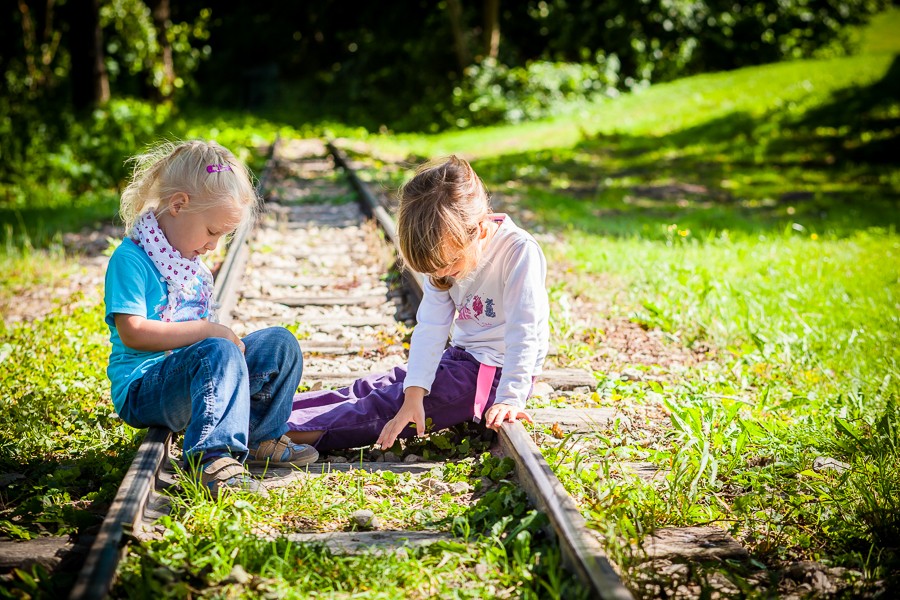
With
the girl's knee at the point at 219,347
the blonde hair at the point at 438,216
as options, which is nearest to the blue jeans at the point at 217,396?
the girl's knee at the point at 219,347

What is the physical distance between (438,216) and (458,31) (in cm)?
1903

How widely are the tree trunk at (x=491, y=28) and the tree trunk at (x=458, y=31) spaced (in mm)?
556

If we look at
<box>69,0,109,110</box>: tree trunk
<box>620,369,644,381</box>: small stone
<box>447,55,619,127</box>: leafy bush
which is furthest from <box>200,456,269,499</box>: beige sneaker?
<box>447,55,619,127</box>: leafy bush

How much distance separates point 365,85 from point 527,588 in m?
24.6

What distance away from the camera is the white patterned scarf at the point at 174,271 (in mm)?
2922

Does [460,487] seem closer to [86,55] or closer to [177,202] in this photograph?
[177,202]

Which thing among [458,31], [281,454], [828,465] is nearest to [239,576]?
[281,454]

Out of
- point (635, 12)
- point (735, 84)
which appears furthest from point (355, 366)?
point (635, 12)

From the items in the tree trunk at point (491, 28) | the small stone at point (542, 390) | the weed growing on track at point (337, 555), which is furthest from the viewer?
the tree trunk at point (491, 28)

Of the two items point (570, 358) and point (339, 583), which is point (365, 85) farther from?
point (339, 583)

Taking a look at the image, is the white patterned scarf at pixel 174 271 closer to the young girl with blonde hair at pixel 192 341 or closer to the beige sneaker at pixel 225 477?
the young girl with blonde hair at pixel 192 341

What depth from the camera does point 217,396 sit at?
2814mm

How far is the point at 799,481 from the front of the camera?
295cm

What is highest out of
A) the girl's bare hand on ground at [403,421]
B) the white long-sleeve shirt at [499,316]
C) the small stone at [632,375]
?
the white long-sleeve shirt at [499,316]
